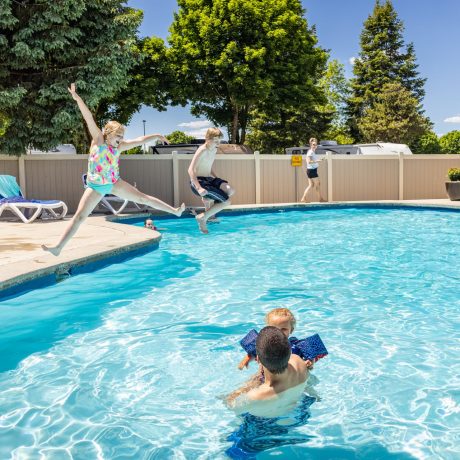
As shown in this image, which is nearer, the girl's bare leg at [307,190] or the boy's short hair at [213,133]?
the boy's short hair at [213,133]

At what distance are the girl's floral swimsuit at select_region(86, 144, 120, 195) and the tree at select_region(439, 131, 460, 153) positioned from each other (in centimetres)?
5885

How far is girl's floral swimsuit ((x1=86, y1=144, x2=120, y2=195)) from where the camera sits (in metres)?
5.63

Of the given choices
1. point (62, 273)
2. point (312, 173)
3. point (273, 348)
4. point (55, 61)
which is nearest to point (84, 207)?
point (62, 273)

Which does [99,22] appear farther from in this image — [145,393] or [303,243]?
[145,393]

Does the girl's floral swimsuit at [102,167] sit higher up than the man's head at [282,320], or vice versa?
the girl's floral swimsuit at [102,167]

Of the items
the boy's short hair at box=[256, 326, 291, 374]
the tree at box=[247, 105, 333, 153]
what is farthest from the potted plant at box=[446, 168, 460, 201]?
the tree at box=[247, 105, 333, 153]

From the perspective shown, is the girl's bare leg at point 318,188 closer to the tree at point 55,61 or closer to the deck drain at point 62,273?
the tree at point 55,61

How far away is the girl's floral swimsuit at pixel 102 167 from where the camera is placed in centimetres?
563

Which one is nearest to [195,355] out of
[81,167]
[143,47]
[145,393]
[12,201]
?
[145,393]

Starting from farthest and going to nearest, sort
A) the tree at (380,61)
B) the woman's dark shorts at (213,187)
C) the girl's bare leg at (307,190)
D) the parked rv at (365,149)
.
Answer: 1. the tree at (380,61)
2. the parked rv at (365,149)
3. the girl's bare leg at (307,190)
4. the woman's dark shorts at (213,187)

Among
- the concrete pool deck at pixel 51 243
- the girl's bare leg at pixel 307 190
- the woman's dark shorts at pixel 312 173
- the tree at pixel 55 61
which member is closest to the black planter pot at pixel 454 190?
the woman's dark shorts at pixel 312 173

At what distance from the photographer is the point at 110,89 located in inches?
581

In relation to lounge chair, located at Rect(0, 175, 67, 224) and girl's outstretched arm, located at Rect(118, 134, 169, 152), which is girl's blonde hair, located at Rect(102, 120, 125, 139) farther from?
lounge chair, located at Rect(0, 175, 67, 224)

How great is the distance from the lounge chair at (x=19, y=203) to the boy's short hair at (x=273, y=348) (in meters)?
9.74
